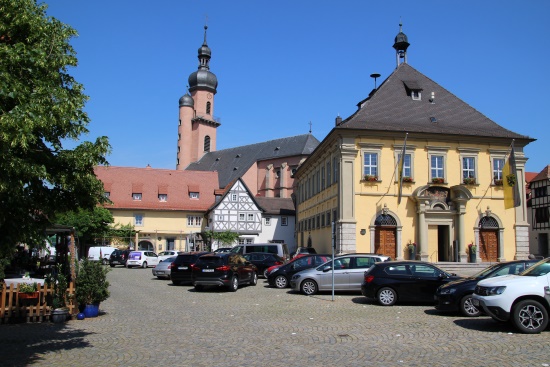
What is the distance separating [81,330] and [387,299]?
894cm

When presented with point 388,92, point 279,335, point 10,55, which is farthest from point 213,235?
point 10,55

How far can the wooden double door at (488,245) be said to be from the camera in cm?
3416

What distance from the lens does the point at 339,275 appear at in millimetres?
19109

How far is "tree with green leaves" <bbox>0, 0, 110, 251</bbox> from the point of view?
267 inches

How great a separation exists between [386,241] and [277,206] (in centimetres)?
3224

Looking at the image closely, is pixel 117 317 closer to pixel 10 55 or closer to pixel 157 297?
pixel 157 297

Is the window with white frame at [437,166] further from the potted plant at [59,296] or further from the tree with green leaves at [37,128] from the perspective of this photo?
→ the tree with green leaves at [37,128]

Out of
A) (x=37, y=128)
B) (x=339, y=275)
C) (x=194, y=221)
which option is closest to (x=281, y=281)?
(x=339, y=275)

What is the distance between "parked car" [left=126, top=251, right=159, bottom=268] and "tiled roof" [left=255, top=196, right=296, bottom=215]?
23308mm

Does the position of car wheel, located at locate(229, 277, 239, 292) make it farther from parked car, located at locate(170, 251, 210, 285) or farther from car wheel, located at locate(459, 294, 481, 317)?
car wheel, located at locate(459, 294, 481, 317)

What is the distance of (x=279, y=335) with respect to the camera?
1082 centimetres

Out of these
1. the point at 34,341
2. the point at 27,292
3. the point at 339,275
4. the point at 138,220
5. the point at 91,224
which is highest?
the point at 138,220

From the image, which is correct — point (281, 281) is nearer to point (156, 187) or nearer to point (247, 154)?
point (156, 187)

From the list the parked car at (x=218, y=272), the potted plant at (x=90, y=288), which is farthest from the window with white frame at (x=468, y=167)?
the potted plant at (x=90, y=288)
